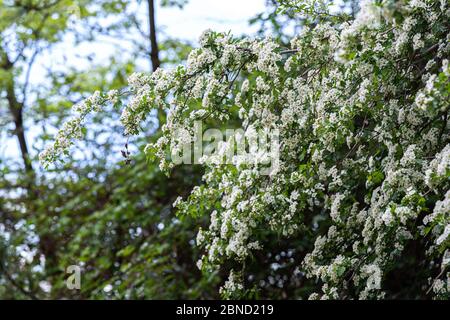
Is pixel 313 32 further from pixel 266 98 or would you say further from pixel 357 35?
pixel 357 35

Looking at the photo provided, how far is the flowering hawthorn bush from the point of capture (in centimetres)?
333

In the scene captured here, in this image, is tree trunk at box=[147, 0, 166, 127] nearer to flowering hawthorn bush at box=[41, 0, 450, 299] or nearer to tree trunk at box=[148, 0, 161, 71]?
tree trunk at box=[148, 0, 161, 71]

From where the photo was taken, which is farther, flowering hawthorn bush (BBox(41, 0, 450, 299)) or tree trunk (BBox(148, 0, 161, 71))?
tree trunk (BBox(148, 0, 161, 71))

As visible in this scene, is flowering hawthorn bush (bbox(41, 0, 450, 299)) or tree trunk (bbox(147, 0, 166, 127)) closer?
flowering hawthorn bush (bbox(41, 0, 450, 299))

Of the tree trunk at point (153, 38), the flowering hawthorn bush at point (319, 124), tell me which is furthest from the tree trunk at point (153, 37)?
the flowering hawthorn bush at point (319, 124)

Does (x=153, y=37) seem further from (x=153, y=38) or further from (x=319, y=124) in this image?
(x=319, y=124)

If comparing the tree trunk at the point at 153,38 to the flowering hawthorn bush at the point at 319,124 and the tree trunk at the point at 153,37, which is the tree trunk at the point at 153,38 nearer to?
the tree trunk at the point at 153,37

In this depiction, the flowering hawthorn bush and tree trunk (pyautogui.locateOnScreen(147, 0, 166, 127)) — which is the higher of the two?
tree trunk (pyautogui.locateOnScreen(147, 0, 166, 127))

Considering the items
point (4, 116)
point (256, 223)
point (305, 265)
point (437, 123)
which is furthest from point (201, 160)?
point (4, 116)

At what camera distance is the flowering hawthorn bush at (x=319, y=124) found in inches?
131

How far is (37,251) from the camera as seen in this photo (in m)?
7.95

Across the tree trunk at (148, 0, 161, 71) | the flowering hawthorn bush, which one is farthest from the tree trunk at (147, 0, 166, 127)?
the flowering hawthorn bush
